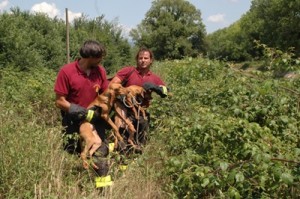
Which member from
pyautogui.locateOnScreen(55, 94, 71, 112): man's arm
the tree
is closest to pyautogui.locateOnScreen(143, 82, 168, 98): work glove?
pyautogui.locateOnScreen(55, 94, 71, 112): man's arm

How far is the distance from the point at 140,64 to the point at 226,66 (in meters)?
1.56

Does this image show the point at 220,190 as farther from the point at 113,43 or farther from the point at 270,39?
the point at 270,39

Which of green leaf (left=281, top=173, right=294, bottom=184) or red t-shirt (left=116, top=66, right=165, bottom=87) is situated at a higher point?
red t-shirt (left=116, top=66, right=165, bottom=87)

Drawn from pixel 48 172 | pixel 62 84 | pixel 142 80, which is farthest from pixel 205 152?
pixel 142 80

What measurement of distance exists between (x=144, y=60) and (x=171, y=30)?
212 ft

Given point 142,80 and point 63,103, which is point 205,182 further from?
point 142,80

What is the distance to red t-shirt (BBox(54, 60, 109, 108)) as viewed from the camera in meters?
4.51

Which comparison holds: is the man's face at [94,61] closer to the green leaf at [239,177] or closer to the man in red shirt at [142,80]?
the man in red shirt at [142,80]

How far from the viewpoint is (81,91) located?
15.1 ft

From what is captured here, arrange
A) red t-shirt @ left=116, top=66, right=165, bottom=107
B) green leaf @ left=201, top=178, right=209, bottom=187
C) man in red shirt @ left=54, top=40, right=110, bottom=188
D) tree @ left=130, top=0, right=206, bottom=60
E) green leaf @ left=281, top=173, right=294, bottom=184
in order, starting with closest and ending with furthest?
green leaf @ left=281, top=173, right=294, bottom=184 < green leaf @ left=201, top=178, right=209, bottom=187 < man in red shirt @ left=54, top=40, right=110, bottom=188 < red t-shirt @ left=116, top=66, right=165, bottom=107 < tree @ left=130, top=0, right=206, bottom=60

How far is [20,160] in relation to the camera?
3807 millimetres

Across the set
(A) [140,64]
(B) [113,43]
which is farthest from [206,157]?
(B) [113,43]

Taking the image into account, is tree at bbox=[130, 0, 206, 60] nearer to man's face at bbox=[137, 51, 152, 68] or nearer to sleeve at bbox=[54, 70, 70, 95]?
man's face at bbox=[137, 51, 152, 68]

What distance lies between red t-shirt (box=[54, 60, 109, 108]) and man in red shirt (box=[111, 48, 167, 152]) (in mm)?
770
